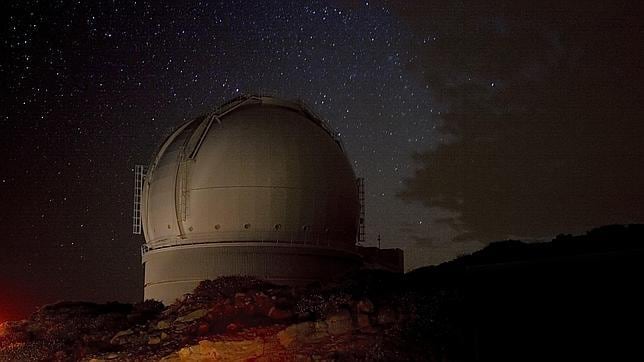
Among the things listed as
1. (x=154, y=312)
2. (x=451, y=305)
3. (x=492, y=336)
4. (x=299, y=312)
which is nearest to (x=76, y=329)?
(x=154, y=312)

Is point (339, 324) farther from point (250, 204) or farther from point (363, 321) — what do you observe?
point (250, 204)

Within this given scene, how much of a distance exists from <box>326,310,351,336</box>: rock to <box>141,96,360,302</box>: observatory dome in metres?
9.46

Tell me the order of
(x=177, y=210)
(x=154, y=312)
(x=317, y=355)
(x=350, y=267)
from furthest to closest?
1. (x=350, y=267)
2. (x=177, y=210)
3. (x=154, y=312)
4. (x=317, y=355)

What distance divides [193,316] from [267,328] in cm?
353

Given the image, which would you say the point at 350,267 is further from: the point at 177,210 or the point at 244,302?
the point at 244,302

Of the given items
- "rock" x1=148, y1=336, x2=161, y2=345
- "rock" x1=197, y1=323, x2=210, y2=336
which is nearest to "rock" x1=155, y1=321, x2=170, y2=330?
"rock" x1=148, y1=336, x2=161, y2=345

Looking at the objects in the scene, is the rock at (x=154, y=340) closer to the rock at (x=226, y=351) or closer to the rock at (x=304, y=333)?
the rock at (x=226, y=351)

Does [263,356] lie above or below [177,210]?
below

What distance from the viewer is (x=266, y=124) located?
30.3 meters

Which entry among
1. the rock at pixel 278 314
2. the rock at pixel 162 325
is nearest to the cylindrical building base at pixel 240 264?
the rock at pixel 162 325

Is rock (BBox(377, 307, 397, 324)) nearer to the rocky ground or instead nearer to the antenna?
the rocky ground

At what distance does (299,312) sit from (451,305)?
4165mm

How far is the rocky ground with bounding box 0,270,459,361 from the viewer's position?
19.2 m

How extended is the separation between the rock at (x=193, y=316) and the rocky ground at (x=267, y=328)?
4 cm
